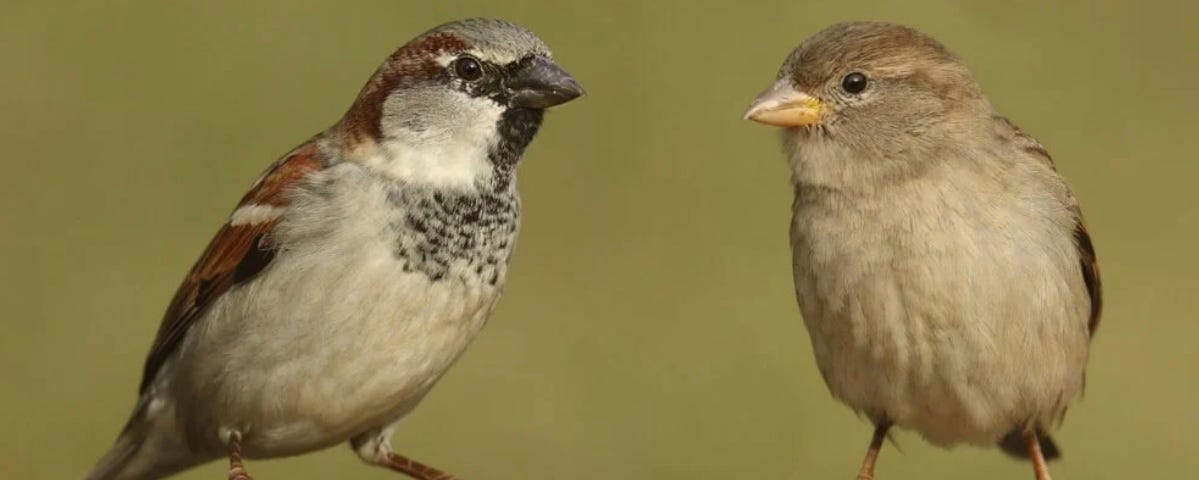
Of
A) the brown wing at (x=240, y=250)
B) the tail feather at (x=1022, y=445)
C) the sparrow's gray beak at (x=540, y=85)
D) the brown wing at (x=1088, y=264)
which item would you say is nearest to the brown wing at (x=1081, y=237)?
the brown wing at (x=1088, y=264)

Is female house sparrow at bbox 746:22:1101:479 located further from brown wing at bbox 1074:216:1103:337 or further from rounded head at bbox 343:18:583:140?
rounded head at bbox 343:18:583:140

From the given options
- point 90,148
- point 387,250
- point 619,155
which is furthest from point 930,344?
point 90,148

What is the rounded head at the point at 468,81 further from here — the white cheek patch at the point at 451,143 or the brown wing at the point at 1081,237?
the brown wing at the point at 1081,237

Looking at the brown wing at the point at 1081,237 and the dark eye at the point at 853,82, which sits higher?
the dark eye at the point at 853,82

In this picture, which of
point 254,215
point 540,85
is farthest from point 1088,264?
point 254,215

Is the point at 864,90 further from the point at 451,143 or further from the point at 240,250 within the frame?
the point at 240,250

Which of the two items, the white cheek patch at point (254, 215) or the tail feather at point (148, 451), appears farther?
the tail feather at point (148, 451)

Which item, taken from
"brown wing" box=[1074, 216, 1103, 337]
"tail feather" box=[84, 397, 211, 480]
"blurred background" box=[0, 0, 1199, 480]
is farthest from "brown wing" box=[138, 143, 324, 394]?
"blurred background" box=[0, 0, 1199, 480]
